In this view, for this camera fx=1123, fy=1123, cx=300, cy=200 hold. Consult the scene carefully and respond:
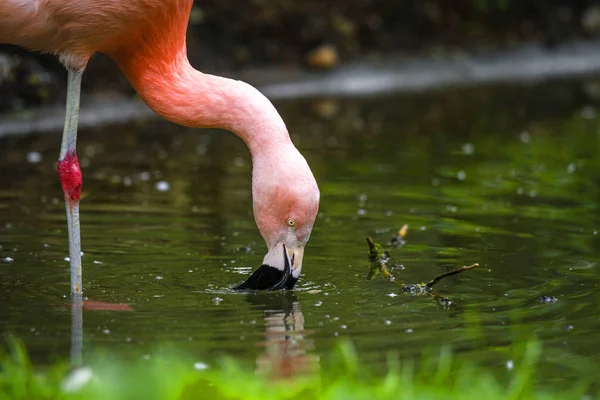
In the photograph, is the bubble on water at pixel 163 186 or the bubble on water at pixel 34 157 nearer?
the bubble on water at pixel 163 186

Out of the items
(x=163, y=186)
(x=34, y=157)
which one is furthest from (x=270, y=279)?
(x=34, y=157)

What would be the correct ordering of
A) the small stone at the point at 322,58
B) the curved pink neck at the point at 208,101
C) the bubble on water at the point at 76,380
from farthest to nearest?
the small stone at the point at 322,58, the curved pink neck at the point at 208,101, the bubble on water at the point at 76,380

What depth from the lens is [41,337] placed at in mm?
4430

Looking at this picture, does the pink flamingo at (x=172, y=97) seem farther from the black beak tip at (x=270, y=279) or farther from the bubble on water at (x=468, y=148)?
the bubble on water at (x=468, y=148)

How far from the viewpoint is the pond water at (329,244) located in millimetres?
4508

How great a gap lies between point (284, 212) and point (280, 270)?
0.27 metres

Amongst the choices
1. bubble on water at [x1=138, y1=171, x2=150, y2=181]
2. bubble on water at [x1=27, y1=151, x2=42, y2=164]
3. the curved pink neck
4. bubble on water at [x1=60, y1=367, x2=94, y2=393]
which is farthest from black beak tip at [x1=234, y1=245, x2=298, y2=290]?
bubble on water at [x1=27, y1=151, x2=42, y2=164]

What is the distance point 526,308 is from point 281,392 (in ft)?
6.28

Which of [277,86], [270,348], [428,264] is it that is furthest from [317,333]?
[277,86]

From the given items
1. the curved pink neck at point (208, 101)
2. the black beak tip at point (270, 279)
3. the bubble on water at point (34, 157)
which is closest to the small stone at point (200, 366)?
the black beak tip at point (270, 279)

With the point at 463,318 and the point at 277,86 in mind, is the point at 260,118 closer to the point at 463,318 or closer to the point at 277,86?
the point at 463,318

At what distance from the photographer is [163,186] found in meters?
7.95

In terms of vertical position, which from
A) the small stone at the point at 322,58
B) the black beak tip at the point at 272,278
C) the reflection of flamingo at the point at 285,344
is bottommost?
the reflection of flamingo at the point at 285,344

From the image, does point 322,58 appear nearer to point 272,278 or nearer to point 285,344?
point 272,278
